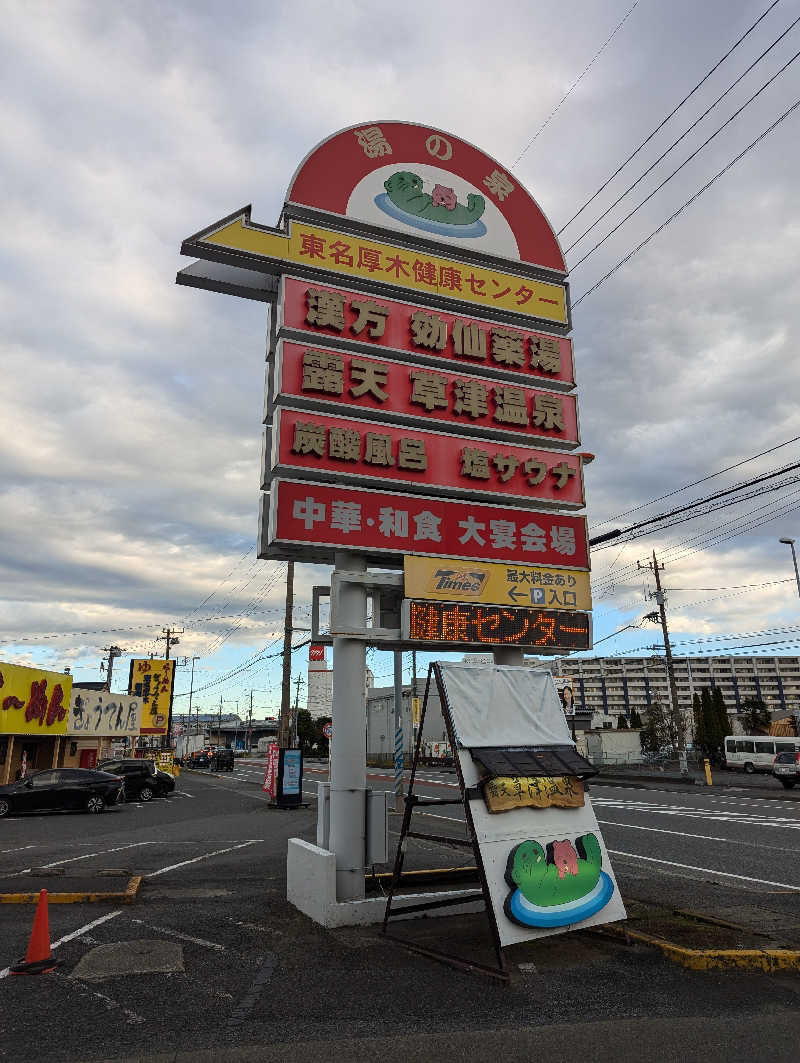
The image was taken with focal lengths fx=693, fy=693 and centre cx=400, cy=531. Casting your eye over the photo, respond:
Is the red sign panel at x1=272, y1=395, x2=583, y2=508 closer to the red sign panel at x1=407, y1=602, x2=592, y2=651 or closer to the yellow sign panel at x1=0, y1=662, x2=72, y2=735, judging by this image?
the red sign panel at x1=407, y1=602, x2=592, y2=651

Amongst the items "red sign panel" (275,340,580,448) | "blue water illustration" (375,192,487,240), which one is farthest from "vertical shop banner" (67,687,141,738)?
"blue water illustration" (375,192,487,240)

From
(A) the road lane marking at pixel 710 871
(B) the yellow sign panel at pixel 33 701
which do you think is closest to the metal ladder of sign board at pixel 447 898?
(A) the road lane marking at pixel 710 871

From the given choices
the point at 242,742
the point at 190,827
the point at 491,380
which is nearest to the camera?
the point at 491,380

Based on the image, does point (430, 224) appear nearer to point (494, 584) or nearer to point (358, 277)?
point (358, 277)

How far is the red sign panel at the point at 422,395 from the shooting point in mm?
9977

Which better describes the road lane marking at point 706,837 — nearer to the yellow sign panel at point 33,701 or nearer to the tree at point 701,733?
the yellow sign panel at point 33,701

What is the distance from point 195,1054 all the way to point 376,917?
3.87 metres

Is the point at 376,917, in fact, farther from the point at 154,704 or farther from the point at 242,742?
the point at 242,742

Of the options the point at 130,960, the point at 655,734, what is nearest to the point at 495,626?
the point at 130,960

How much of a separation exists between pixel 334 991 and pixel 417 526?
579 cm

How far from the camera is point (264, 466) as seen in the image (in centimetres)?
1002

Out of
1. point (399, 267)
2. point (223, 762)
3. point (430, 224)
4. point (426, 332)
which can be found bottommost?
point (223, 762)

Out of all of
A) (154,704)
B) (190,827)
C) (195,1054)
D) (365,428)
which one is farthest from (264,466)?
(154,704)

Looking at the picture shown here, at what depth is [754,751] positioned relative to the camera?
47.9 metres
